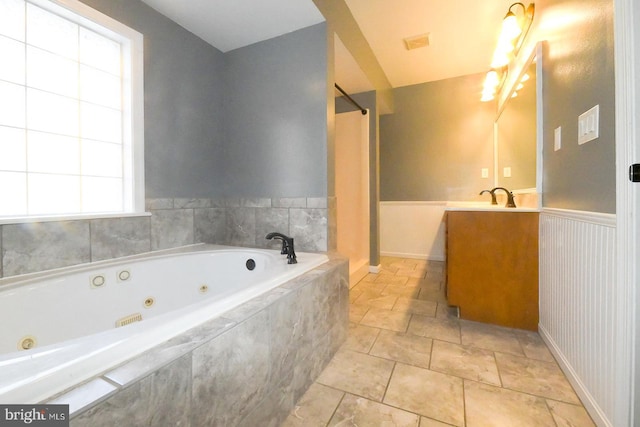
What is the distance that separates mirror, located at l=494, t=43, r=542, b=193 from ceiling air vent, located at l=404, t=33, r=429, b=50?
92 centimetres

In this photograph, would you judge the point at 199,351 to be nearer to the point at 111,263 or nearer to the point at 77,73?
the point at 111,263

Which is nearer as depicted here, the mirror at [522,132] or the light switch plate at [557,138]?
the light switch plate at [557,138]

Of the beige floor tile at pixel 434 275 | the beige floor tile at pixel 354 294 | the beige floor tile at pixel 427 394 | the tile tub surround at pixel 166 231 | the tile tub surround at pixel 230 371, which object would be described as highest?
the tile tub surround at pixel 166 231

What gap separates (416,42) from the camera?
2.67 m

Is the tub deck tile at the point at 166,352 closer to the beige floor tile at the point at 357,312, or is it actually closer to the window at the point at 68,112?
the window at the point at 68,112

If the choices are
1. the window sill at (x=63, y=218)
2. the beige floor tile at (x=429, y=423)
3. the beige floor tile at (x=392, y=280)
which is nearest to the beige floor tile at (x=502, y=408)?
the beige floor tile at (x=429, y=423)

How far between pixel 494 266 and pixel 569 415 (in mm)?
916

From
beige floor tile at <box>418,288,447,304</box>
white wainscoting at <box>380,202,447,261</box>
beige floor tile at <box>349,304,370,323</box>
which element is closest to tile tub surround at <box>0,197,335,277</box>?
beige floor tile at <box>349,304,370,323</box>

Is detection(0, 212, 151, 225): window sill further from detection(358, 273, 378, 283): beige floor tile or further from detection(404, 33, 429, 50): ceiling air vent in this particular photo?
detection(404, 33, 429, 50): ceiling air vent

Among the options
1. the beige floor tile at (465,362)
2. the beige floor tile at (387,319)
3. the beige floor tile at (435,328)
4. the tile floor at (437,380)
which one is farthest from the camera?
the beige floor tile at (387,319)

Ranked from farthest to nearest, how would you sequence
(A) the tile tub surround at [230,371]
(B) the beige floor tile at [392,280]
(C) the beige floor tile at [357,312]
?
(B) the beige floor tile at [392,280], (C) the beige floor tile at [357,312], (A) the tile tub surround at [230,371]

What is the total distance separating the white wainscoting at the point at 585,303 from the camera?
96 centimetres

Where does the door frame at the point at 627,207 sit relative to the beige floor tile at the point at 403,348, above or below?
above

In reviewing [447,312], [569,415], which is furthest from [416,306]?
[569,415]
